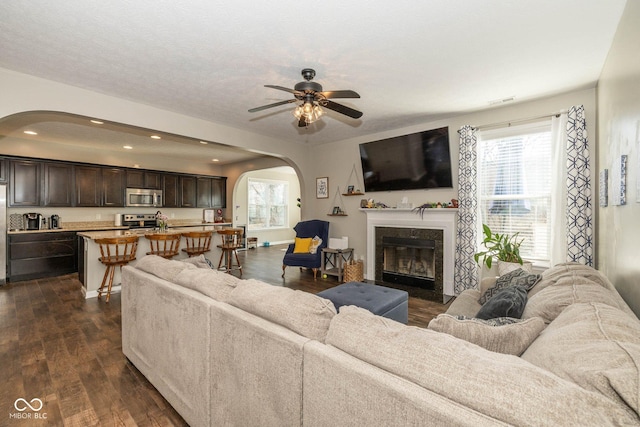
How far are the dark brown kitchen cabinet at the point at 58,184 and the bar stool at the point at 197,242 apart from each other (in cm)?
271

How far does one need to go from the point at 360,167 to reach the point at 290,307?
445 centimetres

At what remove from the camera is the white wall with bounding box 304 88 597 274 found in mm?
3506

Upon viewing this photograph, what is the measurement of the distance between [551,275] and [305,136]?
4284mm

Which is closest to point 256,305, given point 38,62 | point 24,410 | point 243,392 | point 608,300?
point 243,392

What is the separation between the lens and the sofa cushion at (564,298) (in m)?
1.48

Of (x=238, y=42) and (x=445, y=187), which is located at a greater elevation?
(x=238, y=42)

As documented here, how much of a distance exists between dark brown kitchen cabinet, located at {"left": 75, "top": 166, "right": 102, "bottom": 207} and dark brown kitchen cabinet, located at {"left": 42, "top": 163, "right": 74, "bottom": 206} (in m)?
0.12

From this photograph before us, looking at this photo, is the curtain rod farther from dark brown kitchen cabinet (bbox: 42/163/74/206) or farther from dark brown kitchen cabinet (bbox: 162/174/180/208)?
dark brown kitchen cabinet (bbox: 42/163/74/206)

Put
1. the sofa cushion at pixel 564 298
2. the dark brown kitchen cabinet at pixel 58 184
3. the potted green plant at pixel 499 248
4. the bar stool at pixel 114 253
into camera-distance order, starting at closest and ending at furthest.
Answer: the sofa cushion at pixel 564 298 < the potted green plant at pixel 499 248 < the bar stool at pixel 114 253 < the dark brown kitchen cabinet at pixel 58 184

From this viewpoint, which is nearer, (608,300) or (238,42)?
(608,300)

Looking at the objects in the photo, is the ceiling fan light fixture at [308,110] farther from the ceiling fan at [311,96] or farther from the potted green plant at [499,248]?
the potted green plant at [499,248]

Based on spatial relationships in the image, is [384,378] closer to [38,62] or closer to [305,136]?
[38,62]

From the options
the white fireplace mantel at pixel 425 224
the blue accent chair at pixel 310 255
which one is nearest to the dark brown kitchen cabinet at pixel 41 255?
the blue accent chair at pixel 310 255

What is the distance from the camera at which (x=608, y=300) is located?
4.76 feet
